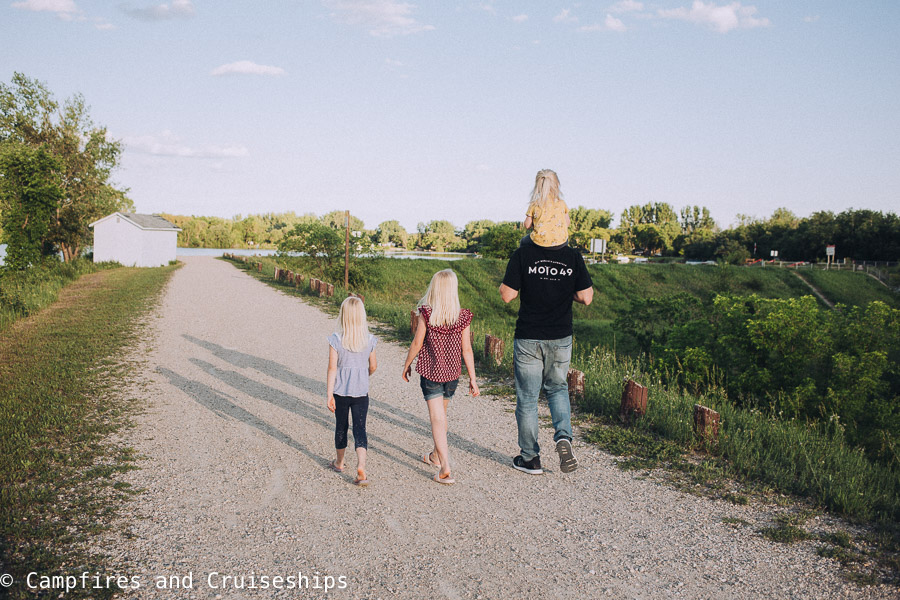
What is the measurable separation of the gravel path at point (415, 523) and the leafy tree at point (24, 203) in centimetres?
2140

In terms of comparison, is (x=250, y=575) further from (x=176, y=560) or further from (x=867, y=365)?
(x=867, y=365)

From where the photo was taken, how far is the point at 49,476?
451cm

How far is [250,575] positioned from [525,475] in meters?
2.40

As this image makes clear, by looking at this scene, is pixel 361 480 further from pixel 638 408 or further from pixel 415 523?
pixel 638 408

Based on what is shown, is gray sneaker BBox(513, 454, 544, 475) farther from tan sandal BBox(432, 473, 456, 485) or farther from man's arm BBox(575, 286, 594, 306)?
man's arm BBox(575, 286, 594, 306)

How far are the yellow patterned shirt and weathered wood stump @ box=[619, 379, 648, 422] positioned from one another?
7.88ft

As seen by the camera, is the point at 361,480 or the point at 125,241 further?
the point at 125,241

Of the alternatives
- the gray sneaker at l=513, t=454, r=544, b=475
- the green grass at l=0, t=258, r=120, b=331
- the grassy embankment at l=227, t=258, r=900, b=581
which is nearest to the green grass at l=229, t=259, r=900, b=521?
the grassy embankment at l=227, t=258, r=900, b=581

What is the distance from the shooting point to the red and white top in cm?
456

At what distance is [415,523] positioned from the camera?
3918 millimetres

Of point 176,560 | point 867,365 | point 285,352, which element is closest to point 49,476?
point 176,560

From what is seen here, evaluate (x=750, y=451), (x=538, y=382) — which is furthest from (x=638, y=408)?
(x=538, y=382)

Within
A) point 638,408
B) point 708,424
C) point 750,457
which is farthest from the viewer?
point 638,408

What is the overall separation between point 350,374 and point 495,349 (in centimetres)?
453
